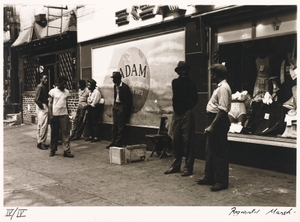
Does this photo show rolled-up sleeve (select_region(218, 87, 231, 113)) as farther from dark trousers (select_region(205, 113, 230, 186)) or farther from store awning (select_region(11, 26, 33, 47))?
store awning (select_region(11, 26, 33, 47))

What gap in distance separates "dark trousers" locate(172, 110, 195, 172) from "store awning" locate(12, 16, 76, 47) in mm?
7689

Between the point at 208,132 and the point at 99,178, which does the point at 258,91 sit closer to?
the point at 208,132

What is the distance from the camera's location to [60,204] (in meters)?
5.05

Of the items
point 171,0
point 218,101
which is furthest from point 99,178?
point 171,0

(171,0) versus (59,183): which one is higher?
(171,0)

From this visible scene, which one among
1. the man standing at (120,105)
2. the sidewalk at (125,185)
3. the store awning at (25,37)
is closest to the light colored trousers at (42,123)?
the sidewalk at (125,185)

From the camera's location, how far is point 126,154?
7.80 meters

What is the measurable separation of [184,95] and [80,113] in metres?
5.95

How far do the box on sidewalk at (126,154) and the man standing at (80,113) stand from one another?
4.05 m

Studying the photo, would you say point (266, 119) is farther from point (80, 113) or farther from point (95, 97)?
point (80, 113)

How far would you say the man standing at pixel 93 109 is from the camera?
36.6 ft

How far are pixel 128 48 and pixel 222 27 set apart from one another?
3424 millimetres

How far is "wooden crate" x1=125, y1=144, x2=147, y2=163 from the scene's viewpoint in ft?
25.7
